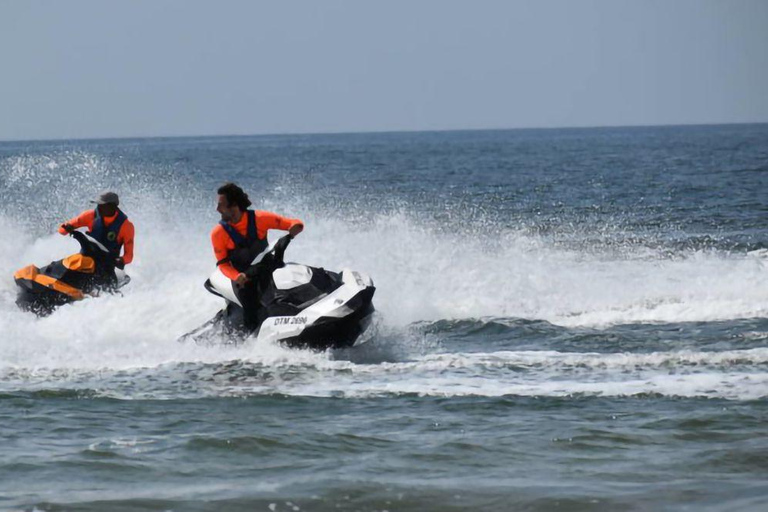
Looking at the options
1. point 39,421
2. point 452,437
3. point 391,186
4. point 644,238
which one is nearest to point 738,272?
point 644,238

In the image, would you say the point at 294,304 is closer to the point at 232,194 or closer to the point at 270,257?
the point at 270,257

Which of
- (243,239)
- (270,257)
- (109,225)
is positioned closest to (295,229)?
(270,257)

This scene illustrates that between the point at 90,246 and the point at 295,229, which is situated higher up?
the point at 295,229

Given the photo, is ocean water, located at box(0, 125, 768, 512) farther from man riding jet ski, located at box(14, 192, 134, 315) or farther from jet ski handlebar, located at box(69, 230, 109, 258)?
jet ski handlebar, located at box(69, 230, 109, 258)

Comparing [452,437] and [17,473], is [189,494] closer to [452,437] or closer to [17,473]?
[17,473]

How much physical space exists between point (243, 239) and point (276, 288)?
A: 0.50m

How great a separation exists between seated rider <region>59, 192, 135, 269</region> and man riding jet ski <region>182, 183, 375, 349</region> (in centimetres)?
183

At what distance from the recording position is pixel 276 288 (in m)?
10.5

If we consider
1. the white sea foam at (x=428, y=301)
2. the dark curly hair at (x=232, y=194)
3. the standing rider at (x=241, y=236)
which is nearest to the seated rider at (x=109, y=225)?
the white sea foam at (x=428, y=301)

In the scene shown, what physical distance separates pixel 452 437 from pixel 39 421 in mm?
2902

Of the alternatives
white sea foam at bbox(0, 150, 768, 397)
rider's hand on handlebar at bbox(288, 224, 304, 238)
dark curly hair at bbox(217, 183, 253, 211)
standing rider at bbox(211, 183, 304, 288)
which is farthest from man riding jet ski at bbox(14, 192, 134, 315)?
rider's hand on handlebar at bbox(288, 224, 304, 238)

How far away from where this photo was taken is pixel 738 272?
49.8ft

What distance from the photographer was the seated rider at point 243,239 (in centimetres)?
1047

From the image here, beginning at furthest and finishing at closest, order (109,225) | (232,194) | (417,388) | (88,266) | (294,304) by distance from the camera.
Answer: (88,266) → (109,225) → (294,304) → (232,194) → (417,388)
